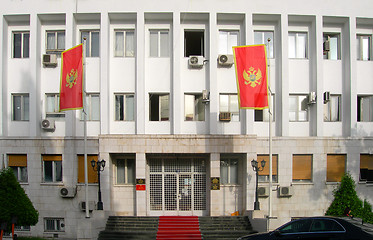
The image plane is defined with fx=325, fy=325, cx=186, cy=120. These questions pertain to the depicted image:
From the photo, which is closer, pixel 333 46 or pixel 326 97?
pixel 326 97

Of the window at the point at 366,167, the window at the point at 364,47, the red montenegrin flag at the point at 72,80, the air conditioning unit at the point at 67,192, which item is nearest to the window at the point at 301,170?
the window at the point at 366,167

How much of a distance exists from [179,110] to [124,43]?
15.1 feet

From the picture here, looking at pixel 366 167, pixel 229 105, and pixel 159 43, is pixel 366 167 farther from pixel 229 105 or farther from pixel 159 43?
pixel 159 43

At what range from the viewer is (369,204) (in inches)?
646

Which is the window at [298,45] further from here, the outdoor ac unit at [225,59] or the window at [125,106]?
the window at [125,106]

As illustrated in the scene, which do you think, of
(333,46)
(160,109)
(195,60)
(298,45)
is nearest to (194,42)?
(195,60)

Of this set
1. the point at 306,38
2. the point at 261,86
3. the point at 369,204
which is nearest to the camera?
the point at 261,86

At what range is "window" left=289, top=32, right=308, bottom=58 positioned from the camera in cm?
1744

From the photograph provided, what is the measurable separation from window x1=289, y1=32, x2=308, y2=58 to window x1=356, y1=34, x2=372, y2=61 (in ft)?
9.75

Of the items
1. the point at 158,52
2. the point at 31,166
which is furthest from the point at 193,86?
the point at 31,166

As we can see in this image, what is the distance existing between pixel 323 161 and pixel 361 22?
25.4 feet

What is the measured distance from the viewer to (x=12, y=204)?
40.6 ft

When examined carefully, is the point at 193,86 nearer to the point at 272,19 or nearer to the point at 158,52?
the point at 158,52

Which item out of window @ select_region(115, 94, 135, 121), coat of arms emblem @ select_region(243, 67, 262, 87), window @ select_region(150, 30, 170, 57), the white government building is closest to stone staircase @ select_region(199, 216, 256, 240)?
the white government building
